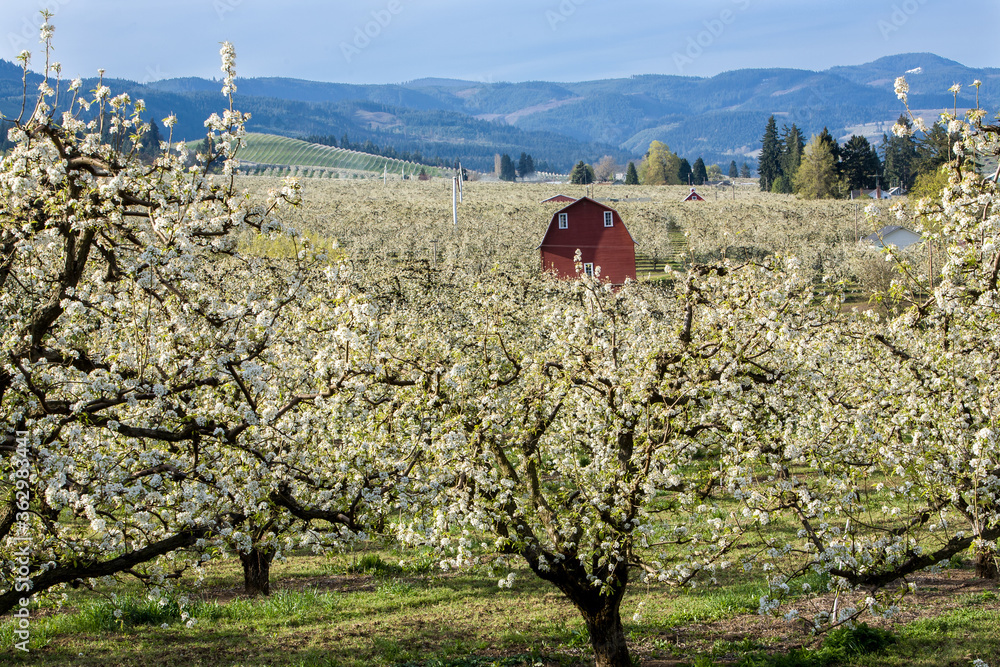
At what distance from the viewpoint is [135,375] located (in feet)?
27.7

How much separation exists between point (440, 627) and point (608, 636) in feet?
11.9

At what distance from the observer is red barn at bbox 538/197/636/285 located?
65.1m

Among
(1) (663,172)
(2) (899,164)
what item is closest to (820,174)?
(2) (899,164)

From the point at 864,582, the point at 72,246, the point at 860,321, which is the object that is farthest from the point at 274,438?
the point at 860,321

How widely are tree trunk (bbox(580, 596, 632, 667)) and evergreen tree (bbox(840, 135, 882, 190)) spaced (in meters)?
120

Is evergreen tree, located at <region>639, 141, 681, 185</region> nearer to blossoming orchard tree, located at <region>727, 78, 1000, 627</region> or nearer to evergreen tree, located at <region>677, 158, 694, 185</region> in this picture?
evergreen tree, located at <region>677, 158, 694, 185</region>

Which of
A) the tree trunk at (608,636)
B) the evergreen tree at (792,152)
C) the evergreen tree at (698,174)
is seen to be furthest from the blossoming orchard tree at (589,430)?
the evergreen tree at (698,174)

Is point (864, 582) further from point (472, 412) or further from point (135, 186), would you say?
point (135, 186)

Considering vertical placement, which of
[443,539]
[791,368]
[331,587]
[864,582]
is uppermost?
[791,368]

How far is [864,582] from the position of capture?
10.3 meters

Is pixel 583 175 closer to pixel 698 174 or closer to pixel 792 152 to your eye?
pixel 698 174

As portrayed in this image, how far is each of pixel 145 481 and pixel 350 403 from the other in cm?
287

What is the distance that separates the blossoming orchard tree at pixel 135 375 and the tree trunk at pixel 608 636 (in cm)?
415

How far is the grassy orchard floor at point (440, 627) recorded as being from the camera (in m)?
11.5
